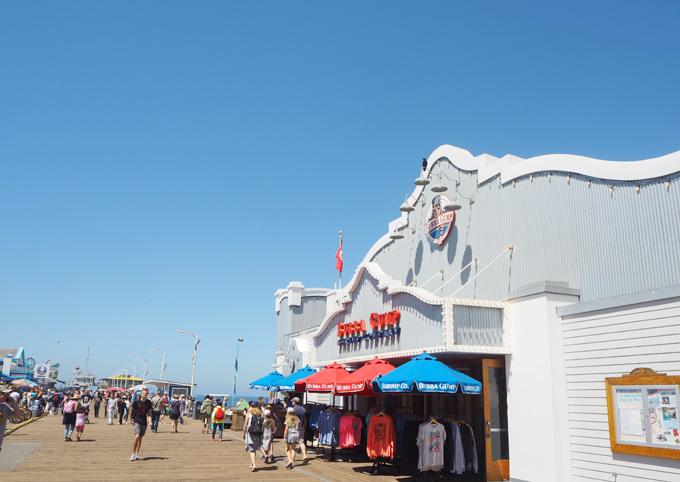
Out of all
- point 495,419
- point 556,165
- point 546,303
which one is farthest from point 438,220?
point 495,419

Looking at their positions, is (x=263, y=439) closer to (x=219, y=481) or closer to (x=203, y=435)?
(x=219, y=481)

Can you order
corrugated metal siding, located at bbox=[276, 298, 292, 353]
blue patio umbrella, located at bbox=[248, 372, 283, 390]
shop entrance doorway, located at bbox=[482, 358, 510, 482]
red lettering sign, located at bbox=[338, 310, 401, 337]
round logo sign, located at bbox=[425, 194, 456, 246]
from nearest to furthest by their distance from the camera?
1. shop entrance doorway, located at bbox=[482, 358, 510, 482]
2. red lettering sign, located at bbox=[338, 310, 401, 337]
3. round logo sign, located at bbox=[425, 194, 456, 246]
4. blue patio umbrella, located at bbox=[248, 372, 283, 390]
5. corrugated metal siding, located at bbox=[276, 298, 292, 353]

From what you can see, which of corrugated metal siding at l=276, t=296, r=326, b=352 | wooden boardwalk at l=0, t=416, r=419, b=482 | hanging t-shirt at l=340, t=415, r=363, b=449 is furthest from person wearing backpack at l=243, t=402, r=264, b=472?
corrugated metal siding at l=276, t=296, r=326, b=352

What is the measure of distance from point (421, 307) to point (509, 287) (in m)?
2.60

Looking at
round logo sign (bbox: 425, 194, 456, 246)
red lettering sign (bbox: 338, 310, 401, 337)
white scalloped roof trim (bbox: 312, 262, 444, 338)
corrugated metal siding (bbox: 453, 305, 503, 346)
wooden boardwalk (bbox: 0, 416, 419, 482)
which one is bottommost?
wooden boardwalk (bbox: 0, 416, 419, 482)

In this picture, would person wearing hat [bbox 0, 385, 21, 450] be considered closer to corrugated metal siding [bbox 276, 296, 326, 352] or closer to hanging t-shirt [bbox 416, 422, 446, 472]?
hanging t-shirt [bbox 416, 422, 446, 472]

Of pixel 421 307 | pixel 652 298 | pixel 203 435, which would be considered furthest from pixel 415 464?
pixel 203 435

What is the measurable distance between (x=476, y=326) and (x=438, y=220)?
18.6ft

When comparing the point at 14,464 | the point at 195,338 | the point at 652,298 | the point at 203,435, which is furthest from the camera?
the point at 195,338

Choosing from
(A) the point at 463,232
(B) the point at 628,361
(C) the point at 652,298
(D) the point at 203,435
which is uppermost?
(A) the point at 463,232

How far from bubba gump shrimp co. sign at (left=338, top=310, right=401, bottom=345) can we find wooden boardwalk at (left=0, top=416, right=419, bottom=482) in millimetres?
3824

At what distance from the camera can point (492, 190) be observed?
16875mm

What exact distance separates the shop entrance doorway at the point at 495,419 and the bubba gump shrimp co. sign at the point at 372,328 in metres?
2.98

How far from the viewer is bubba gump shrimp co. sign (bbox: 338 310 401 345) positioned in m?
16.7
